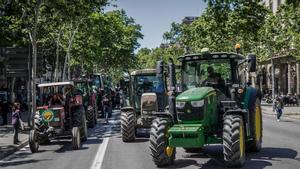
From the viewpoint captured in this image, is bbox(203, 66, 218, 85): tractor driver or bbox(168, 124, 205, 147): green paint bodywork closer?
bbox(168, 124, 205, 147): green paint bodywork

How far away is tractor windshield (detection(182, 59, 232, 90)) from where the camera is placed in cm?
1384

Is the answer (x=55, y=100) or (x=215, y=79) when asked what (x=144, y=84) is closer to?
(x=55, y=100)

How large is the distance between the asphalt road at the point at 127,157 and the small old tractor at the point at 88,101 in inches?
309

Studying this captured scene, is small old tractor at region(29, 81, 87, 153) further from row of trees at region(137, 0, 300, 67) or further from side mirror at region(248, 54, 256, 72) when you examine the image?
row of trees at region(137, 0, 300, 67)

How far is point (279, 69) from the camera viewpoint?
228ft

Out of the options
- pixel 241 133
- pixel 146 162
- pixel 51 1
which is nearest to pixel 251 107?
pixel 241 133

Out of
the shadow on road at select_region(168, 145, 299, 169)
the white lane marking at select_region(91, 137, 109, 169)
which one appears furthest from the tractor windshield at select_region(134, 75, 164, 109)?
the shadow on road at select_region(168, 145, 299, 169)

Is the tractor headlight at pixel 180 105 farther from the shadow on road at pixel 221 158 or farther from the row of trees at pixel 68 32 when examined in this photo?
the row of trees at pixel 68 32

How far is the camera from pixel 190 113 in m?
12.2

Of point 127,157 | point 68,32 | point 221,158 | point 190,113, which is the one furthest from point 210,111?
point 68,32

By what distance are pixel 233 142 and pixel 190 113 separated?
121cm

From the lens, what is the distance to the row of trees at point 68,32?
28.3 m

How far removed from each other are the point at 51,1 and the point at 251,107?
633 inches

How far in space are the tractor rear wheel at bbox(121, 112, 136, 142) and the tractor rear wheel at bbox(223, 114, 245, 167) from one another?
7185mm
